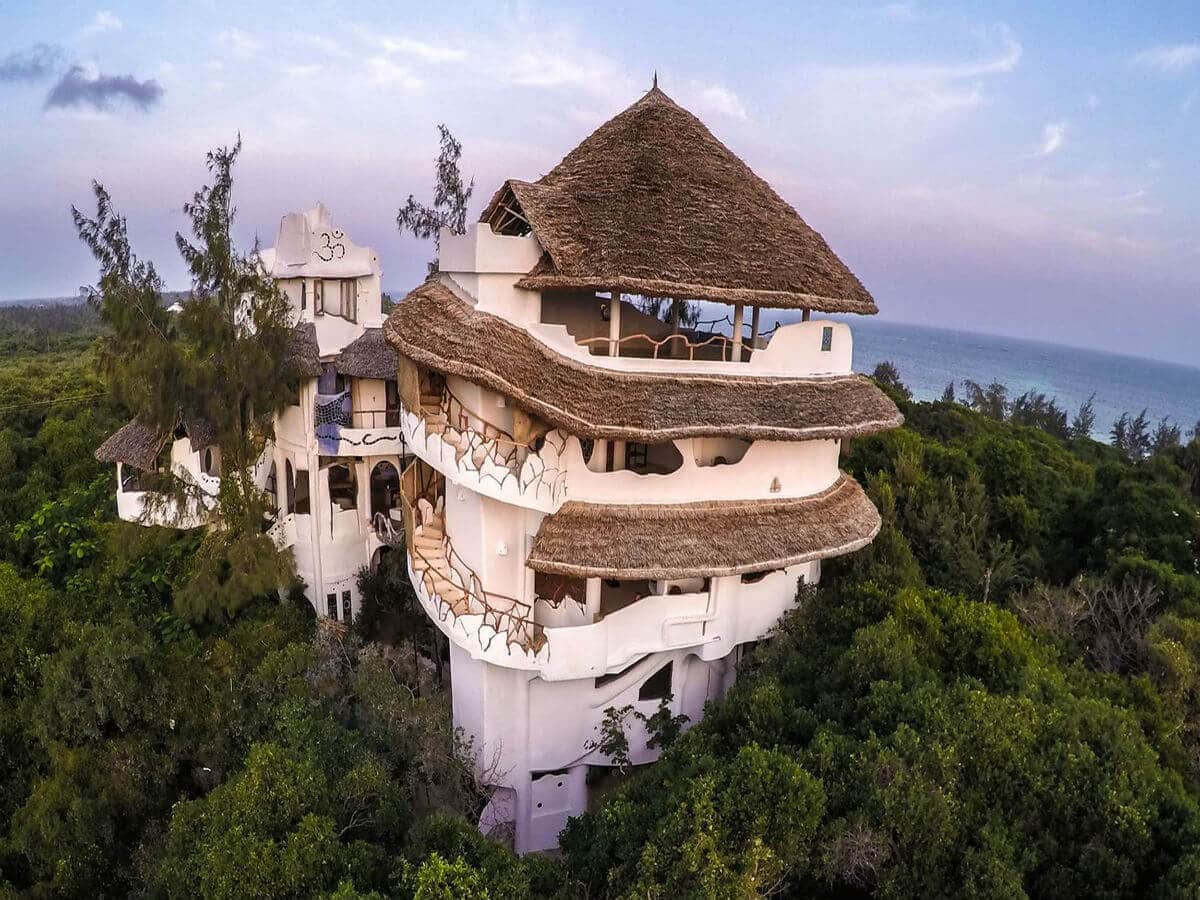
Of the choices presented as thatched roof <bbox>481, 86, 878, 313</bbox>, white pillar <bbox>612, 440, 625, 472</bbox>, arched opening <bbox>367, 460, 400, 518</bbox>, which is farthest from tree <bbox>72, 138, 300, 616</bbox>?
white pillar <bbox>612, 440, 625, 472</bbox>

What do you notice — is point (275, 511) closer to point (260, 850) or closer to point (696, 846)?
point (260, 850)

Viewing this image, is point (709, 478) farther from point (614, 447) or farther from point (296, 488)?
point (296, 488)

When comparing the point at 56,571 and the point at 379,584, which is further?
the point at 56,571

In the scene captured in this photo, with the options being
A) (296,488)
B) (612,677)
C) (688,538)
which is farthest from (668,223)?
(296,488)

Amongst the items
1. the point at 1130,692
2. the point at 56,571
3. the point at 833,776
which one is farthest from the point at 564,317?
the point at 56,571

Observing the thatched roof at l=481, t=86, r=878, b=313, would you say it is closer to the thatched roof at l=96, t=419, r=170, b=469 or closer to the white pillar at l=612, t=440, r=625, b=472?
the white pillar at l=612, t=440, r=625, b=472
